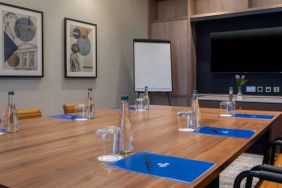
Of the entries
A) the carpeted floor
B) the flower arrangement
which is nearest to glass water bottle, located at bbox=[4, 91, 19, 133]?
the carpeted floor

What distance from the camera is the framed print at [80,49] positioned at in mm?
3953

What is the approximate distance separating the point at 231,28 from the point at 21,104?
3536 mm

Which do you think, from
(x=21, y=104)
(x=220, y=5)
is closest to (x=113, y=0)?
(x=220, y=5)

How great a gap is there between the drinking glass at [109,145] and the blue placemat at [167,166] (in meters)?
0.06

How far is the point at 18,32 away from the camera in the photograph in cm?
337

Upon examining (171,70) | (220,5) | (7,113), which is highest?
(220,5)

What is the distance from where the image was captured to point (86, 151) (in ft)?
3.84

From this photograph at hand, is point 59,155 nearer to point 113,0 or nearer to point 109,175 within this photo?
point 109,175

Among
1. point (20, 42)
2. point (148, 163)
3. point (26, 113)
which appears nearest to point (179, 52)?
point (20, 42)

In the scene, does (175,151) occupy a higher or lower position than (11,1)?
lower

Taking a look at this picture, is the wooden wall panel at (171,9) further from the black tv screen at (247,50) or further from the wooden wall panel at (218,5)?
the black tv screen at (247,50)

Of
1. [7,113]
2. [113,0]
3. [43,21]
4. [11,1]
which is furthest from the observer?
[113,0]

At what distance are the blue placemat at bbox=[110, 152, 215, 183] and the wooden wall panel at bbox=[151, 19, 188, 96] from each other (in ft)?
13.2

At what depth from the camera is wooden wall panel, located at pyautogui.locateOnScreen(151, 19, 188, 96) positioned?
5.02 metres
